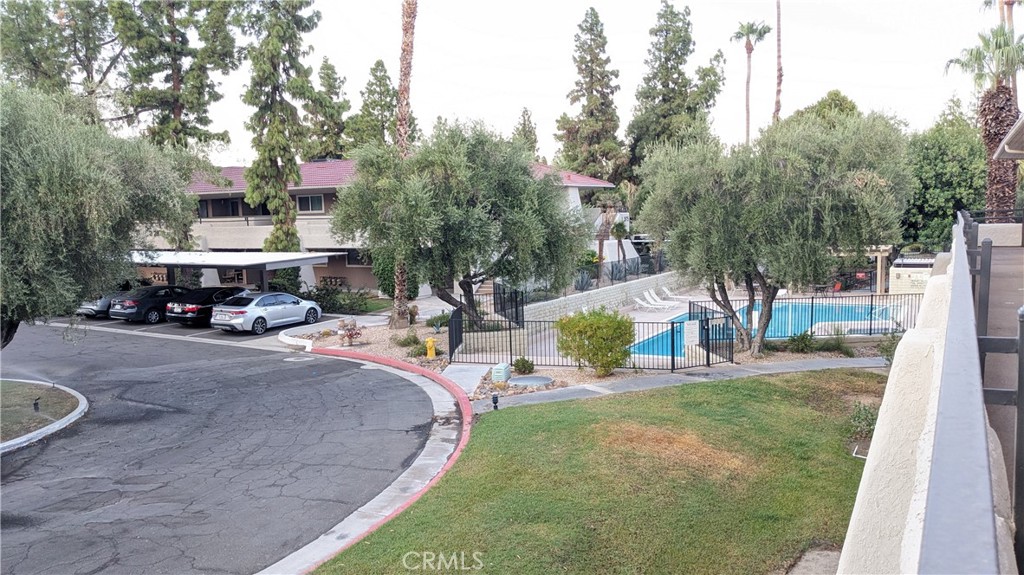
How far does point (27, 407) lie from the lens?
1446 centimetres

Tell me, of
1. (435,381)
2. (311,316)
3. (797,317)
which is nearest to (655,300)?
(797,317)

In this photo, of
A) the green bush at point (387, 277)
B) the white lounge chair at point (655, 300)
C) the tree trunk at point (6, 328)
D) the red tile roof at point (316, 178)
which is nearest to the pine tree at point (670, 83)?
the red tile roof at point (316, 178)

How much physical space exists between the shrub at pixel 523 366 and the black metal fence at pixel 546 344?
42.9 inches

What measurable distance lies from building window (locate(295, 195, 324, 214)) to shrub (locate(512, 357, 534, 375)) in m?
22.9

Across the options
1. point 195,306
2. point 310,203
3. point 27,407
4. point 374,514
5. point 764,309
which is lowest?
point 374,514

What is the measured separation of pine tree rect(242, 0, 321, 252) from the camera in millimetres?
30938

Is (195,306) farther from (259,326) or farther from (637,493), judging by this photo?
(637,493)

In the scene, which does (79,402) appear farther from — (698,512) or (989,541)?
(989,541)

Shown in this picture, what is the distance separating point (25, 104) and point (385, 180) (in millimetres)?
8913

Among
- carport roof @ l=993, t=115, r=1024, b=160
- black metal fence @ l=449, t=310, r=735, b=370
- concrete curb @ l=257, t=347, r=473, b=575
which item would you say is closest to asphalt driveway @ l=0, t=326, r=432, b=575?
concrete curb @ l=257, t=347, r=473, b=575

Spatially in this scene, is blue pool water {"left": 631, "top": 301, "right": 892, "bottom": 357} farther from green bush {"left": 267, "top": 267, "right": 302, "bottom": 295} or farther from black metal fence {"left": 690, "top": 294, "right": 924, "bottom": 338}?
green bush {"left": 267, "top": 267, "right": 302, "bottom": 295}

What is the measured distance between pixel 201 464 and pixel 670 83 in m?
49.6

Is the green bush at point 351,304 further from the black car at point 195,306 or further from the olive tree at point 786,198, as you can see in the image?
the olive tree at point 786,198

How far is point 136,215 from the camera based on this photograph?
581 inches
